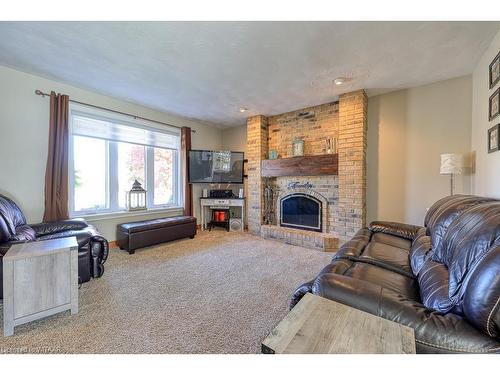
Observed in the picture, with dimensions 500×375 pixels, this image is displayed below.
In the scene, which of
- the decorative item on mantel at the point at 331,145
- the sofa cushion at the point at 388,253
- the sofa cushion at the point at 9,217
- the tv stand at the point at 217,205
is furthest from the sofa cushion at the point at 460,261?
the tv stand at the point at 217,205

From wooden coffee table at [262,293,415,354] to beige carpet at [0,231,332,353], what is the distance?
83 cm

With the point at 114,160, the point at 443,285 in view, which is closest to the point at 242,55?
the point at 443,285

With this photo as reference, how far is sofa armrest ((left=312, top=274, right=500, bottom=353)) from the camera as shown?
2.56ft

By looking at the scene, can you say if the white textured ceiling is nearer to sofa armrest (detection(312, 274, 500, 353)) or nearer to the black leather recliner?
the black leather recliner

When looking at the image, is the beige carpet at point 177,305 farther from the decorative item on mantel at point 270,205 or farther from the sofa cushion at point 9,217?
the decorative item on mantel at point 270,205

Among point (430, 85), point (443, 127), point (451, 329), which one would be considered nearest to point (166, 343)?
point (451, 329)

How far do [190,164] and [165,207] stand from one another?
3.44ft

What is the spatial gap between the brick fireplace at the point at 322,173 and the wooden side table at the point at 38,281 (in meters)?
3.09

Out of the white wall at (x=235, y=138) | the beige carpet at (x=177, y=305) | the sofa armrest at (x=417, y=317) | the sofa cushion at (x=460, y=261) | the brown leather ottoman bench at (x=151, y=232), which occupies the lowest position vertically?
the beige carpet at (x=177, y=305)

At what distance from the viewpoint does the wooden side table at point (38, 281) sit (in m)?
1.57

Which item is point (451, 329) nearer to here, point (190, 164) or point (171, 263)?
point (171, 263)

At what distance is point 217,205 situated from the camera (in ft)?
16.6

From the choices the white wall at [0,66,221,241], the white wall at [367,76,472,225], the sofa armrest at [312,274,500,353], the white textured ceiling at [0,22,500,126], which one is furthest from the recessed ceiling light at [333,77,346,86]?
the white wall at [0,66,221,241]

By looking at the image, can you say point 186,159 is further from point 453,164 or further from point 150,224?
point 453,164
